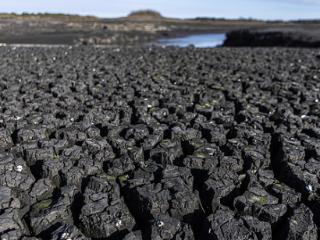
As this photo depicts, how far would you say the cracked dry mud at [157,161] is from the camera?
4.17 meters

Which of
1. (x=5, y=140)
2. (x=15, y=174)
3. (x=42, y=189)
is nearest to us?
(x=42, y=189)

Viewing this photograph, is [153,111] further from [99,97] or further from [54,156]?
[54,156]

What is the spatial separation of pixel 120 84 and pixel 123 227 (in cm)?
763

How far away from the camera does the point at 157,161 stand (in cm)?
580

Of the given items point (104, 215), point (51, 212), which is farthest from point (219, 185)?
point (51, 212)

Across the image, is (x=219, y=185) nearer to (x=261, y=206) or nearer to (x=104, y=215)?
(x=261, y=206)

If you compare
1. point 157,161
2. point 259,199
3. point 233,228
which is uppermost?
point 233,228

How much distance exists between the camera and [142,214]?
173 inches

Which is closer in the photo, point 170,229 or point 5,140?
point 170,229

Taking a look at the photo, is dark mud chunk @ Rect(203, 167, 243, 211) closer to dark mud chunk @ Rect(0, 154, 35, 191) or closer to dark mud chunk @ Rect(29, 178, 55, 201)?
dark mud chunk @ Rect(29, 178, 55, 201)

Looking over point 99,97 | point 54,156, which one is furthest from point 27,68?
point 54,156

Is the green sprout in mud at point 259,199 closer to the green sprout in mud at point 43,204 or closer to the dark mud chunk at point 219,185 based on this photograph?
the dark mud chunk at point 219,185

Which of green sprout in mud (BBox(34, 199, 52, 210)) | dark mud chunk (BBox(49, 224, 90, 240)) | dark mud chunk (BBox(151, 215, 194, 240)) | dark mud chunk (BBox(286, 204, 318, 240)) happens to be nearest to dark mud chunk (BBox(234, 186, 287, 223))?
dark mud chunk (BBox(286, 204, 318, 240))

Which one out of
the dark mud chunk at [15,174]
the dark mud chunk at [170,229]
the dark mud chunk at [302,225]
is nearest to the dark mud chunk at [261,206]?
the dark mud chunk at [302,225]
